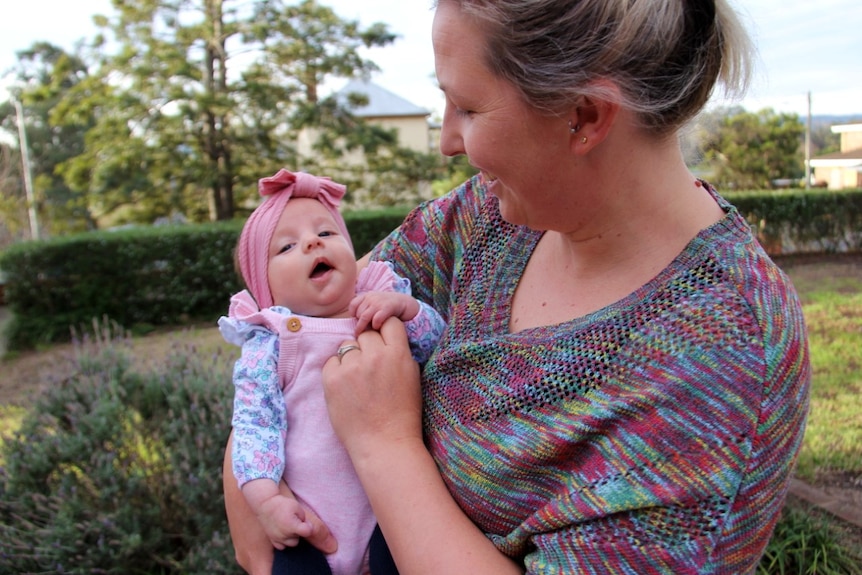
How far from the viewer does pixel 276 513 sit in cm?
167

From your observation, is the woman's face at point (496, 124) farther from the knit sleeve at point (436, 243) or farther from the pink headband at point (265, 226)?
the pink headband at point (265, 226)

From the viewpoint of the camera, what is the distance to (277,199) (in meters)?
1.99

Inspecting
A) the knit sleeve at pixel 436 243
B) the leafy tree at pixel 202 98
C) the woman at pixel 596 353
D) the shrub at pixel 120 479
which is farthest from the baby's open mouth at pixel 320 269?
the leafy tree at pixel 202 98

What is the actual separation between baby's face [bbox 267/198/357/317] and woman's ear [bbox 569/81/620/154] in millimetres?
791

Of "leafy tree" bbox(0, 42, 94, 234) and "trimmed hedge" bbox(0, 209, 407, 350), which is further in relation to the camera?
"leafy tree" bbox(0, 42, 94, 234)

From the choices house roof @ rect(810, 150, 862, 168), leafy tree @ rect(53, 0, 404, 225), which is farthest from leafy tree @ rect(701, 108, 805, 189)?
house roof @ rect(810, 150, 862, 168)

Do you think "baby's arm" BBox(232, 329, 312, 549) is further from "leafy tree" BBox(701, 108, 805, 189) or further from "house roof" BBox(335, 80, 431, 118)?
"house roof" BBox(335, 80, 431, 118)

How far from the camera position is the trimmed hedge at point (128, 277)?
10156mm

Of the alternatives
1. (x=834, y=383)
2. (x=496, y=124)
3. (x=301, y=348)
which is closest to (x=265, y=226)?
(x=301, y=348)

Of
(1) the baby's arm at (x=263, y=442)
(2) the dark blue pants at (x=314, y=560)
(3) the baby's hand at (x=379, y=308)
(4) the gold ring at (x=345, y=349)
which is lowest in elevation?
(2) the dark blue pants at (x=314, y=560)

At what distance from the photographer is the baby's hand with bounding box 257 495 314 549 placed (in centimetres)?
166

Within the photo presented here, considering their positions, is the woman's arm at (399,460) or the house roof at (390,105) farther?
the house roof at (390,105)

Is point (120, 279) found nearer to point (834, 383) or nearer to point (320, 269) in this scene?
point (834, 383)

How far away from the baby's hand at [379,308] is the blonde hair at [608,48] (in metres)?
0.67
